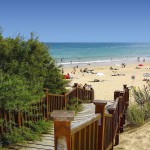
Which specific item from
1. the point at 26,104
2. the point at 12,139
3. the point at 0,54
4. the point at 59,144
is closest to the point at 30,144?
the point at 12,139

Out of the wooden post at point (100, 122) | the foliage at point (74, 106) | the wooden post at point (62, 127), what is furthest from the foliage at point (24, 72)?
the wooden post at point (62, 127)

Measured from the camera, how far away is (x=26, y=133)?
6535 mm

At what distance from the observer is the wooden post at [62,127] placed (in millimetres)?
2834

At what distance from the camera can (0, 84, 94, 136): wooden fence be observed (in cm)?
623

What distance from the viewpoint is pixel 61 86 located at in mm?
10250

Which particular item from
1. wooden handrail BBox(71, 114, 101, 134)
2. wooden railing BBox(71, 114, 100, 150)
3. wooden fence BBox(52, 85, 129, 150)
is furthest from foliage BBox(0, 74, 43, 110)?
wooden handrail BBox(71, 114, 101, 134)

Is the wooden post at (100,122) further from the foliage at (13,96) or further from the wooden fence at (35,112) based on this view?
the wooden fence at (35,112)

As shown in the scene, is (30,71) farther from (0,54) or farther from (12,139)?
(12,139)

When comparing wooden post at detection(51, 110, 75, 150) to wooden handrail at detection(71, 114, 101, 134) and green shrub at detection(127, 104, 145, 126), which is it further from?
green shrub at detection(127, 104, 145, 126)

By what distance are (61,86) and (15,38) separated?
9.34ft

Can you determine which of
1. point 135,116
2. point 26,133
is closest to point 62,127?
point 26,133

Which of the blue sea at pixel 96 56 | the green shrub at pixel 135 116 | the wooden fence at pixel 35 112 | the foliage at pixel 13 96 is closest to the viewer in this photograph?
the foliage at pixel 13 96

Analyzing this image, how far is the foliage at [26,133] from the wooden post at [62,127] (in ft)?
11.6

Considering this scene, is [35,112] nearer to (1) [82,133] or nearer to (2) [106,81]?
(1) [82,133]
